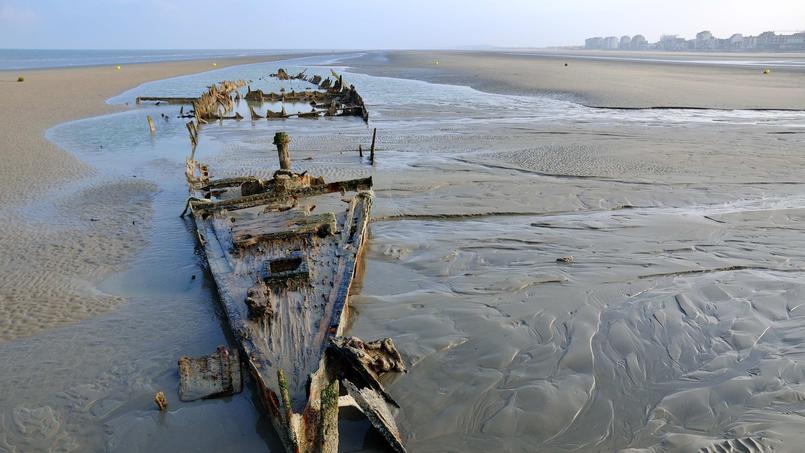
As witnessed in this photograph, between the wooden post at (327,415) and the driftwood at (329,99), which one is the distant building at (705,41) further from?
the wooden post at (327,415)

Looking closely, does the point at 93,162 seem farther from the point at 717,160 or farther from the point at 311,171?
the point at 717,160

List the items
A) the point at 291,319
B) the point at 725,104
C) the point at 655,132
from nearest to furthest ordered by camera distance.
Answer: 1. the point at 291,319
2. the point at 655,132
3. the point at 725,104

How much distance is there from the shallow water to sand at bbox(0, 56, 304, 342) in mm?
299

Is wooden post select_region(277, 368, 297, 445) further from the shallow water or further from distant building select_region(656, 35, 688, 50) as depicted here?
distant building select_region(656, 35, 688, 50)

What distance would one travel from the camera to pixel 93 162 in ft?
41.0

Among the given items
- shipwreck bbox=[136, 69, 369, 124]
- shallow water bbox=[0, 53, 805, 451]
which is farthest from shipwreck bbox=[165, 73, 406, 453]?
shipwreck bbox=[136, 69, 369, 124]

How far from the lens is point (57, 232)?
25.8 feet

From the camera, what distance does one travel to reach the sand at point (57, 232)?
570 cm

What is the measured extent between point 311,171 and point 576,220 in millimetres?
6068

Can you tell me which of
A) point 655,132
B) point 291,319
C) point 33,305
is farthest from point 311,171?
point 655,132

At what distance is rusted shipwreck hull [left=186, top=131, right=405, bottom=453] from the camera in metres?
3.27

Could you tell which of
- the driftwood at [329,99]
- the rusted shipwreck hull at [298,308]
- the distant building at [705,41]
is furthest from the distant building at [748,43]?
the rusted shipwreck hull at [298,308]

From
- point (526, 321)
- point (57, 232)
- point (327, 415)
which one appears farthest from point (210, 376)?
point (57, 232)

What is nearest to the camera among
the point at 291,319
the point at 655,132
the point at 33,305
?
the point at 291,319
